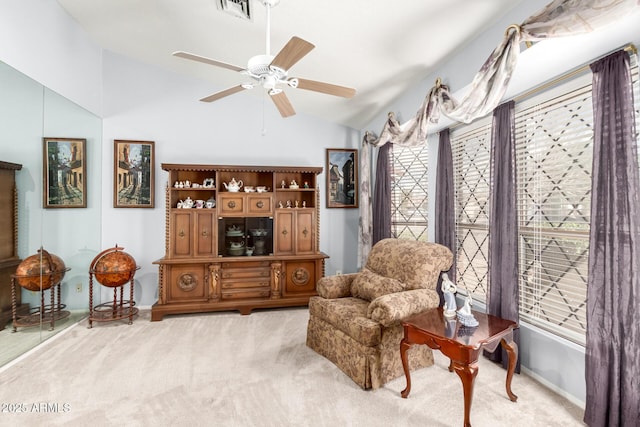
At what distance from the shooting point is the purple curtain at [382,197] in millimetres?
4133

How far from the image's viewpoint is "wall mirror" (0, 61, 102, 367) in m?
2.80

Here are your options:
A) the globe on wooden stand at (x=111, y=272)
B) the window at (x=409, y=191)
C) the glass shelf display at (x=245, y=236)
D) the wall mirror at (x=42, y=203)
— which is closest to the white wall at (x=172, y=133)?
the wall mirror at (x=42, y=203)

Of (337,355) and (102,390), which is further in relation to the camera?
(337,355)

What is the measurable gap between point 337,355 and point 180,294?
2.33 metres

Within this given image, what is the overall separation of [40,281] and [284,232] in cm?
267

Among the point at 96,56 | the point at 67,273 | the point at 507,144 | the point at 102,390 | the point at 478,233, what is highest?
the point at 96,56

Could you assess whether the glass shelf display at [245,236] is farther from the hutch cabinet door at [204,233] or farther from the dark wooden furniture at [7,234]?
the dark wooden furniture at [7,234]

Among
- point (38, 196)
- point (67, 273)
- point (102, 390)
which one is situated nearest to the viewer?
point (102, 390)

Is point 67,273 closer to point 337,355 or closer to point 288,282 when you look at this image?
point 288,282

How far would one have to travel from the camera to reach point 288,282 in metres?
4.20

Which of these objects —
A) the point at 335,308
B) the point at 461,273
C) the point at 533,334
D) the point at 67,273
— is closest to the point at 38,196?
the point at 67,273

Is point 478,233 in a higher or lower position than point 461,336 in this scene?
higher

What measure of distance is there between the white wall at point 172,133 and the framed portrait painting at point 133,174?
0.08 meters

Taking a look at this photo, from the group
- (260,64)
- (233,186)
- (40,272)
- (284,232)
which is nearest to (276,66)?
(260,64)
